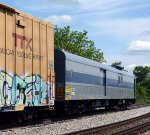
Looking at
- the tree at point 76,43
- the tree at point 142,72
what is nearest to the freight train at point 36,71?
the tree at point 76,43

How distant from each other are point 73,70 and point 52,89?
414 cm

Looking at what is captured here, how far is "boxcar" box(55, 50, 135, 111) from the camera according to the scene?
66.3 feet

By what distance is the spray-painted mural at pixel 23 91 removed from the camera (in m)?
13.6

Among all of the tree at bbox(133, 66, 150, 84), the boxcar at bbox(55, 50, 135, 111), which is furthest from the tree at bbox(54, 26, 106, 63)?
the tree at bbox(133, 66, 150, 84)

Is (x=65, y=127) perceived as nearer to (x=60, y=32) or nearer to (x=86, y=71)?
(x=86, y=71)

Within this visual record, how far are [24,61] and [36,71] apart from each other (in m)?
1.06

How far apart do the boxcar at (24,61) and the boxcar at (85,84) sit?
2783 mm

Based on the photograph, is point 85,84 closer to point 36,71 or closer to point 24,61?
point 36,71

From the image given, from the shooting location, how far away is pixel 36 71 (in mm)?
15867

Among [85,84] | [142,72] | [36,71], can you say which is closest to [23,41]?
[36,71]

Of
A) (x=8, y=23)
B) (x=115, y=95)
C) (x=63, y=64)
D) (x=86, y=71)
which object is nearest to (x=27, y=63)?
(x=8, y=23)

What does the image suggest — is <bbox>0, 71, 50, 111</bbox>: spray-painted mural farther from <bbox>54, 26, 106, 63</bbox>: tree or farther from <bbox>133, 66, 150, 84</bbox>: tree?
<bbox>133, 66, 150, 84</bbox>: tree

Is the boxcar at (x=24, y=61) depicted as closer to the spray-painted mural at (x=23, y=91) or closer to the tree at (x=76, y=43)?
the spray-painted mural at (x=23, y=91)

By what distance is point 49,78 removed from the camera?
17.1 meters
